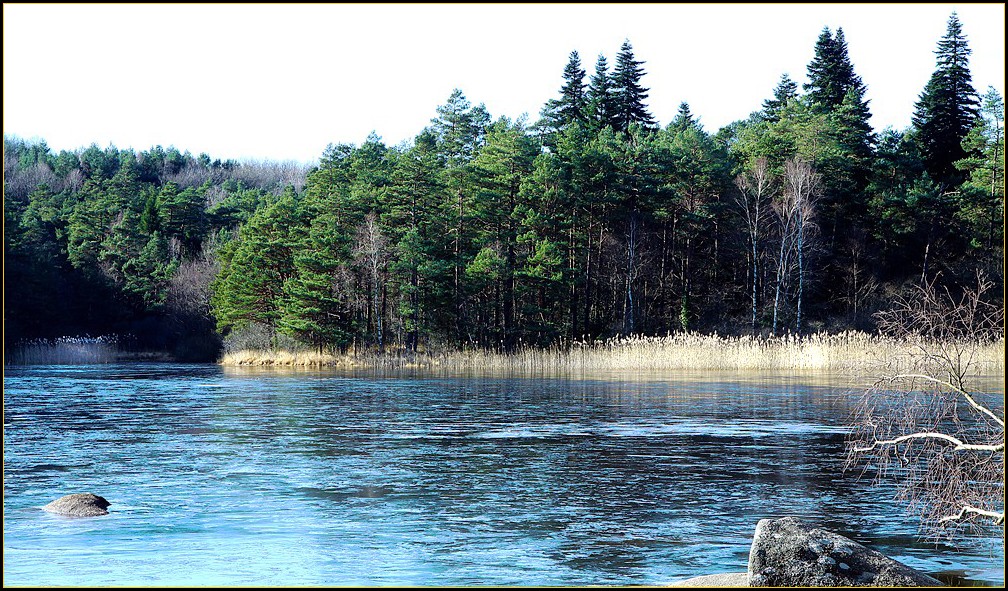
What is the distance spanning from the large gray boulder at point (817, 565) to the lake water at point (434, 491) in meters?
1.11

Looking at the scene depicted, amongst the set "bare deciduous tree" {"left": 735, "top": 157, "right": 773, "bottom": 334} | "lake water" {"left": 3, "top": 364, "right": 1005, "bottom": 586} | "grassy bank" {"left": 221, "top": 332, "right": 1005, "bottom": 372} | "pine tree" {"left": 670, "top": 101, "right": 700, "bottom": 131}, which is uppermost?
"pine tree" {"left": 670, "top": 101, "right": 700, "bottom": 131}

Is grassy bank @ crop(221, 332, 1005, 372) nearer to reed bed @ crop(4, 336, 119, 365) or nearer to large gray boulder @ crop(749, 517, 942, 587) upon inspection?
reed bed @ crop(4, 336, 119, 365)

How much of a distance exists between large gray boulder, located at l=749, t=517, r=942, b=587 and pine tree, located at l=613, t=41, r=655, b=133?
74421 millimetres

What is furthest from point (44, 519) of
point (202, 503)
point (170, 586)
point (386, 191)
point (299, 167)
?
point (299, 167)

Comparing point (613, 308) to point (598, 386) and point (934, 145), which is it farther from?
point (598, 386)

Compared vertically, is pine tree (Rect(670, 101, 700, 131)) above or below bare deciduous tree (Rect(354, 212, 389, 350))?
above

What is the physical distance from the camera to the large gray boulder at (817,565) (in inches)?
375

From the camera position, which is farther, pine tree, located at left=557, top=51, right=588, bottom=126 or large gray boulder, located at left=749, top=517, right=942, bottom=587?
pine tree, located at left=557, top=51, right=588, bottom=126

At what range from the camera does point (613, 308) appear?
225ft

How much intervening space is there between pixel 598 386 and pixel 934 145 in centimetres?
4643

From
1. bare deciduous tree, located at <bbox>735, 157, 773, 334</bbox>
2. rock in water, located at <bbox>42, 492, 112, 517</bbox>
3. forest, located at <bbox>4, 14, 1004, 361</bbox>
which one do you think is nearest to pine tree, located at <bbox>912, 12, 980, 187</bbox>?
forest, located at <bbox>4, 14, 1004, 361</bbox>

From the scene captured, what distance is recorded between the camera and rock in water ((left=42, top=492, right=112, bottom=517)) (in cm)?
1377

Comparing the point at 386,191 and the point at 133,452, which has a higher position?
the point at 386,191

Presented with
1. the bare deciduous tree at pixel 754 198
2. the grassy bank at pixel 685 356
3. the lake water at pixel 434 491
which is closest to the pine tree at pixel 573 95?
the bare deciduous tree at pixel 754 198
